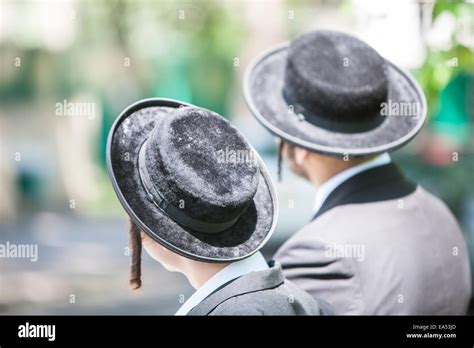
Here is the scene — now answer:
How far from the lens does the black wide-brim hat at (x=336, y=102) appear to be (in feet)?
9.88

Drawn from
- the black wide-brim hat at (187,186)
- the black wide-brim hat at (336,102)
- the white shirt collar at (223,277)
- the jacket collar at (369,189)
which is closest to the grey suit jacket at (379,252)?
the jacket collar at (369,189)

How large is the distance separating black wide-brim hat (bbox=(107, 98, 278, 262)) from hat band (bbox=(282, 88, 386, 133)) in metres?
0.69

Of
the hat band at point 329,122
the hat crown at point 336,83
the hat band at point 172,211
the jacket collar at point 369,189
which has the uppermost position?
the hat crown at point 336,83

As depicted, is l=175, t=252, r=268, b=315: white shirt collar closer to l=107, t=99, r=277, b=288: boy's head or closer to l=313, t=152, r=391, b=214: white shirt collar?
l=107, t=99, r=277, b=288: boy's head

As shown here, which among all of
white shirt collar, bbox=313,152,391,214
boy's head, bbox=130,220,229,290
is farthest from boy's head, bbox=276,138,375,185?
boy's head, bbox=130,220,229,290

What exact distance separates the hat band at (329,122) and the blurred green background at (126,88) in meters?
0.38

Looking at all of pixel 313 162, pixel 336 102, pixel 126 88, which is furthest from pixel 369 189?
pixel 126 88

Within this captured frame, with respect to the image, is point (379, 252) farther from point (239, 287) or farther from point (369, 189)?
point (239, 287)

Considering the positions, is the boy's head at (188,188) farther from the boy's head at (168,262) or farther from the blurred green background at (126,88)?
the blurred green background at (126,88)

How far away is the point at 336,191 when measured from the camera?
9.80 feet

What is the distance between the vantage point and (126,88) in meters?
3.67

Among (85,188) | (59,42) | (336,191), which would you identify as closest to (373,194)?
(336,191)

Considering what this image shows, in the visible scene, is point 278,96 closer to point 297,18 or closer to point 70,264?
point 297,18

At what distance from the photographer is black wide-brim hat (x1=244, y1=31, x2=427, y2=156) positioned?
9.88 feet
